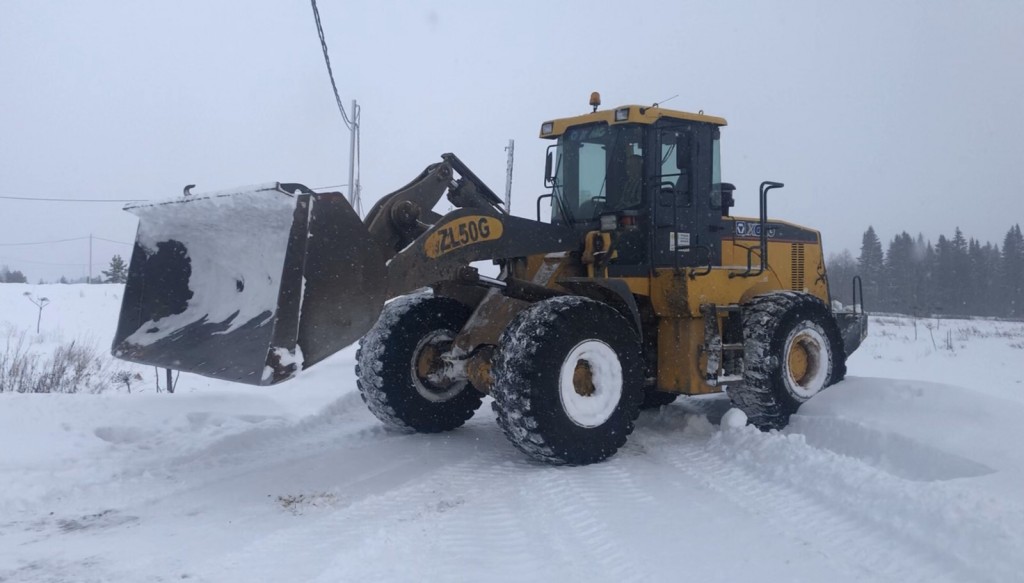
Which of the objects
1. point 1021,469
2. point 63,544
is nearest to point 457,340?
point 63,544

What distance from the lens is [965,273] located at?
5931 centimetres

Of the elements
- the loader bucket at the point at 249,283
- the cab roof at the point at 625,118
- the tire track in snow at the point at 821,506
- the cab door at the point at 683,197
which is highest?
the cab roof at the point at 625,118

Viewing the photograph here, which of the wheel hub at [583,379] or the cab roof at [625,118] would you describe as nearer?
the wheel hub at [583,379]

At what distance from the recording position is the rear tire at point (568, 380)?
5.52m

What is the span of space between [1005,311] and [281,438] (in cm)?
6081

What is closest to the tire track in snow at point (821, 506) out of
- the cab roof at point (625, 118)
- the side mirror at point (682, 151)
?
the side mirror at point (682, 151)

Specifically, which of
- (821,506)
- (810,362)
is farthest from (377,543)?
(810,362)

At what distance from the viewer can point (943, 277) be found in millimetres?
59906

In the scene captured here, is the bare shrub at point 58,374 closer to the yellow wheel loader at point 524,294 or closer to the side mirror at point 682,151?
the yellow wheel loader at point 524,294

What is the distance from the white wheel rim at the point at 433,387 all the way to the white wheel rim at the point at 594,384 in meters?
1.66

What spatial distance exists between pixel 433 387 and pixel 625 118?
295 cm

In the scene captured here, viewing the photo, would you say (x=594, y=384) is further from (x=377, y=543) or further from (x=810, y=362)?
(x=810, y=362)

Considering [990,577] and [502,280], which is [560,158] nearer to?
[502,280]

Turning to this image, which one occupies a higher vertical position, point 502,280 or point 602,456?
point 502,280
